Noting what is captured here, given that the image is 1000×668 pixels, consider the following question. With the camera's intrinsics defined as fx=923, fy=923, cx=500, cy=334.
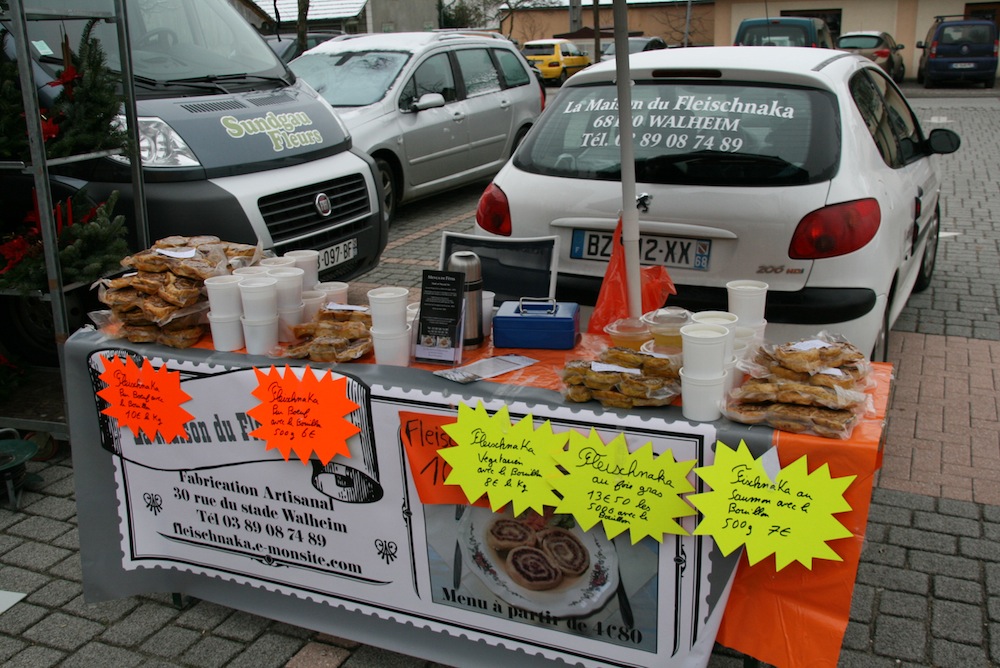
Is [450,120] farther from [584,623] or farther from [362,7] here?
[362,7]

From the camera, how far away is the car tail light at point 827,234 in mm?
3666

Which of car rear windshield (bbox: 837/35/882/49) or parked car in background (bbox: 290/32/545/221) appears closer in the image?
parked car in background (bbox: 290/32/545/221)

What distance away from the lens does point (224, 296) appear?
9.05 ft

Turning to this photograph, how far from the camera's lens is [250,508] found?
281cm

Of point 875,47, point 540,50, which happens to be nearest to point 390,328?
point 875,47

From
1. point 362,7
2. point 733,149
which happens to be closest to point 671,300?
point 733,149

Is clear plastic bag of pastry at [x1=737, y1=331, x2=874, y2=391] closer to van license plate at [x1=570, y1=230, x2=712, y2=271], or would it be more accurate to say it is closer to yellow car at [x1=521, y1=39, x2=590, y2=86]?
van license plate at [x1=570, y1=230, x2=712, y2=271]

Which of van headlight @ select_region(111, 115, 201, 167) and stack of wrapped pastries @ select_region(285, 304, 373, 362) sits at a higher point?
van headlight @ select_region(111, 115, 201, 167)

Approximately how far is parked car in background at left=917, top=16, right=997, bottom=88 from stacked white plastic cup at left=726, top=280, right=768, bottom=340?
26.9m

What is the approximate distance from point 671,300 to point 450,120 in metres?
6.25

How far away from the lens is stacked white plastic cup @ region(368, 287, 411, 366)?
261cm

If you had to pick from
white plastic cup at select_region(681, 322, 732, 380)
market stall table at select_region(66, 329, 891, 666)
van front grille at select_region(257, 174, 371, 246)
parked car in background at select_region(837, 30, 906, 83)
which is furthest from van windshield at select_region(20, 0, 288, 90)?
parked car in background at select_region(837, 30, 906, 83)

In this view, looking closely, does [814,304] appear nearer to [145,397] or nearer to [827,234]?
[827,234]

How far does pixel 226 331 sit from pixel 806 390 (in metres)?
1.67
